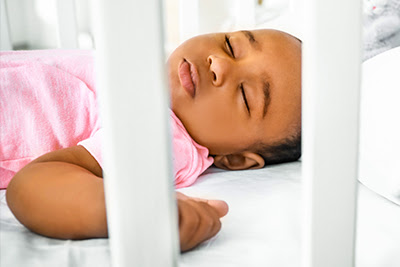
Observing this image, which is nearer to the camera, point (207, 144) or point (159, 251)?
point (159, 251)

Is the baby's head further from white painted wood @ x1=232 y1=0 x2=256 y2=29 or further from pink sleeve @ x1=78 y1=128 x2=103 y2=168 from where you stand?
white painted wood @ x1=232 y1=0 x2=256 y2=29

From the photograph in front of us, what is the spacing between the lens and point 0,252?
0.47 m

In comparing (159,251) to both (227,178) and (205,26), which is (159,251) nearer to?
(227,178)

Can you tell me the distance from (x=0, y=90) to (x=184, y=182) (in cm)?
34

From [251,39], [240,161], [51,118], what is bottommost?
[240,161]

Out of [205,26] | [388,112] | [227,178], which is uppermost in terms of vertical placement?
[205,26]

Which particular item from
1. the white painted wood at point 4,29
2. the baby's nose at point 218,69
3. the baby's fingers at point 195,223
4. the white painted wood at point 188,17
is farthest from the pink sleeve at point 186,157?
the white painted wood at point 4,29

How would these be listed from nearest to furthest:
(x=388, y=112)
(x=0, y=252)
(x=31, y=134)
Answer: (x=0, y=252), (x=388, y=112), (x=31, y=134)

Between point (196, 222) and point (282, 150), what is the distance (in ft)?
1.41

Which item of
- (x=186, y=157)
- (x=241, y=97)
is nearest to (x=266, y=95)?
(x=241, y=97)

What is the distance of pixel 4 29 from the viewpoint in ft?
3.69

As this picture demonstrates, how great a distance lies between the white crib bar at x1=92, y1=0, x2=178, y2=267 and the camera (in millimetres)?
296

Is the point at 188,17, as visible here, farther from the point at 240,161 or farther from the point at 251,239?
the point at 251,239

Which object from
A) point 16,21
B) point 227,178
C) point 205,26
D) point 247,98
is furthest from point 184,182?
point 16,21
